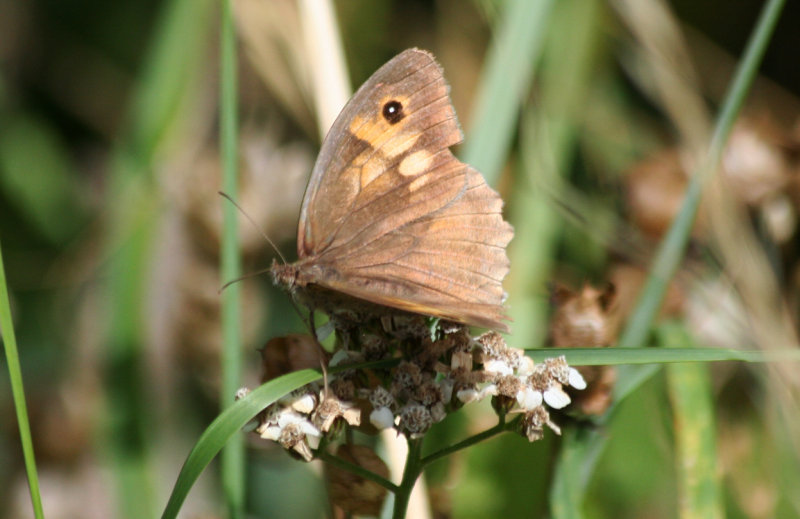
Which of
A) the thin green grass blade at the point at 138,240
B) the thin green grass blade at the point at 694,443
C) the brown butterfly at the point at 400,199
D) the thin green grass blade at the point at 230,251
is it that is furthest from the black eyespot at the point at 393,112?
the thin green grass blade at the point at 138,240

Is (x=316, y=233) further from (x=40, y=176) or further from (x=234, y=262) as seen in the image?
(x=40, y=176)

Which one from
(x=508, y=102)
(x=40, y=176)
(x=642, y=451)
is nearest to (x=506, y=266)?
(x=508, y=102)

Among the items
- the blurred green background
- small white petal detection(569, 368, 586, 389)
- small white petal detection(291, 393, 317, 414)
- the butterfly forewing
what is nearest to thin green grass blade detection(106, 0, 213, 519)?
the blurred green background

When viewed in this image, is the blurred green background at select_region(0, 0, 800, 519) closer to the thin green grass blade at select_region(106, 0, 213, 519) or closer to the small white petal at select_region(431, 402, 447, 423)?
the thin green grass blade at select_region(106, 0, 213, 519)

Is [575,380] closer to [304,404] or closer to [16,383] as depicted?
[304,404]

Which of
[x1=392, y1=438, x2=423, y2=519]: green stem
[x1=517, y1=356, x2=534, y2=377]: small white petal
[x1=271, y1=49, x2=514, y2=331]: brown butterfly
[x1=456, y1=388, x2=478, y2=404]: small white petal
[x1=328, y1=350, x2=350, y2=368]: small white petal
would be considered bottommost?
[x1=392, y1=438, x2=423, y2=519]: green stem

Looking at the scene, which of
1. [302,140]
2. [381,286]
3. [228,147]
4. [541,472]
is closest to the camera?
[381,286]
